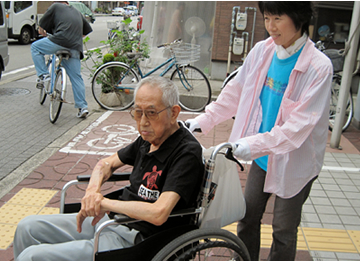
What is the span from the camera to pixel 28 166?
4.28 m

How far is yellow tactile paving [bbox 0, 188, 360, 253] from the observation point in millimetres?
2980

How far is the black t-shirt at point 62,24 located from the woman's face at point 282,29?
4.45m

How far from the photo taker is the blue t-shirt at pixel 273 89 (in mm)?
2123

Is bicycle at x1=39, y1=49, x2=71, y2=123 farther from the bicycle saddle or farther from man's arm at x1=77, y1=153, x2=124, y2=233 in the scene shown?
man's arm at x1=77, y1=153, x2=124, y2=233

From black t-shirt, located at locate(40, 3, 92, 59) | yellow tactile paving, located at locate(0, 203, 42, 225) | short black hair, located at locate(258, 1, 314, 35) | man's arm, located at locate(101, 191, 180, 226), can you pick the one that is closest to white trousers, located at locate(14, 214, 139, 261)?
man's arm, located at locate(101, 191, 180, 226)

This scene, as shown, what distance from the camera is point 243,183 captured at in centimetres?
406

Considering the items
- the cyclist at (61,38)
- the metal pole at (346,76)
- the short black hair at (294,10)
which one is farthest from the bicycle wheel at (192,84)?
the short black hair at (294,10)

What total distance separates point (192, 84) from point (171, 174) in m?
4.89

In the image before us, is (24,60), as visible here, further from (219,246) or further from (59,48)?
(219,246)

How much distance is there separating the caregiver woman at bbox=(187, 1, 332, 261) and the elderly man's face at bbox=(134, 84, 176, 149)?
321 mm

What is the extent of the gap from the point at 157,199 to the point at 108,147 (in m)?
3.12

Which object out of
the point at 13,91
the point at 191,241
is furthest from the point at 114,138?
the point at 13,91

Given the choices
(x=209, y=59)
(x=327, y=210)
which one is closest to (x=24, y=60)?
(x=209, y=59)

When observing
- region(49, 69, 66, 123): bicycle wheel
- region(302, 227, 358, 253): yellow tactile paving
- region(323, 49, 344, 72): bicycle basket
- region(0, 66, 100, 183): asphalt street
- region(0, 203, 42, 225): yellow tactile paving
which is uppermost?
region(323, 49, 344, 72): bicycle basket
